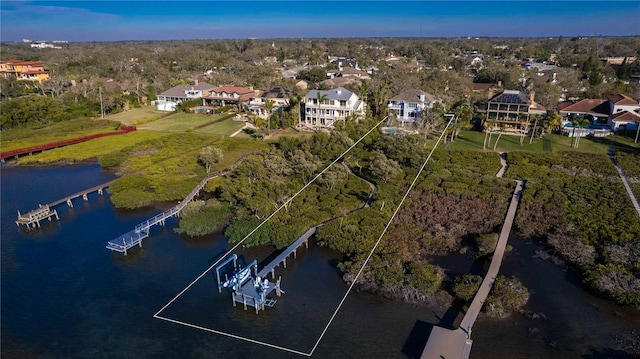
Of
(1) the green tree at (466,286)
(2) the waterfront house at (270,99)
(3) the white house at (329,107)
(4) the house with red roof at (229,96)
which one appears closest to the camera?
(1) the green tree at (466,286)

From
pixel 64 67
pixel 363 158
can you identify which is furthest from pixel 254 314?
pixel 64 67

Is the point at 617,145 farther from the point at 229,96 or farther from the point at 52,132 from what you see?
the point at 52,132

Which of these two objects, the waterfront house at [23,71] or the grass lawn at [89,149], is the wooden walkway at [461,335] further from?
the waterfront house at [23,71]

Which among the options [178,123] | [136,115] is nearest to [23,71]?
[136,115]

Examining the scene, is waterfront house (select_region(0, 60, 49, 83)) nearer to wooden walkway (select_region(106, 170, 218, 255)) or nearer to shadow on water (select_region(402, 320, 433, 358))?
wooden walkway (select_region(106, 170, 218, 255))

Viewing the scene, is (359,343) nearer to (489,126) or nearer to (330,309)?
(330,309)

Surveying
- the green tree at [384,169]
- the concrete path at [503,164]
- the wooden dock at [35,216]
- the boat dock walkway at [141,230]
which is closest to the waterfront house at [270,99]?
the green tree at [384,169]

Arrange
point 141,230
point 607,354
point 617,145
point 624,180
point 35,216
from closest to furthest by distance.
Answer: point 607,354 < point 141,230 < point 35,216 < point 624,180 < point 617,145
